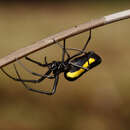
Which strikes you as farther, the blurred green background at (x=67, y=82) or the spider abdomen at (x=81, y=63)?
the blurred green background at (x=67, y=82)

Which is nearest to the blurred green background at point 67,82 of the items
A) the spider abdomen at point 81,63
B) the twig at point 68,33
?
the spider abdomen at point 81,63

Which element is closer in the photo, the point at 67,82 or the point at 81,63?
the point at 81,63

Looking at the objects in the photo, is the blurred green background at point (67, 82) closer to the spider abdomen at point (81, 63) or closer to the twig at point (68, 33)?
the spider abdomen at point (81, 63)

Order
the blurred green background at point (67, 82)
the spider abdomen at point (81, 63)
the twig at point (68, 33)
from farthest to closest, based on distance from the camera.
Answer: the blurred green background at point (67, 82) < the spider abdomen at point (81, 63) < the twig at point (68, 33)

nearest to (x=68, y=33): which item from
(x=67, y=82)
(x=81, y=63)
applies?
(x=81, y=63)

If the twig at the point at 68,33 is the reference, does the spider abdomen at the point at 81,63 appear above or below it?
below

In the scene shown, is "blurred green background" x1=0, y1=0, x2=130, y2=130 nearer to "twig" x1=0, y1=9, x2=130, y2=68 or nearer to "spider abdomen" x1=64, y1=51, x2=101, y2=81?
"spider abdomen" x1=64, y1=51, x2=101, y2=81

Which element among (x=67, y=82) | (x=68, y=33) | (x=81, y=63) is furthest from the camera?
(x=67, y=82)

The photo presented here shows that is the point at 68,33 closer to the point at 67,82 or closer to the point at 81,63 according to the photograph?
the point at 81,63
